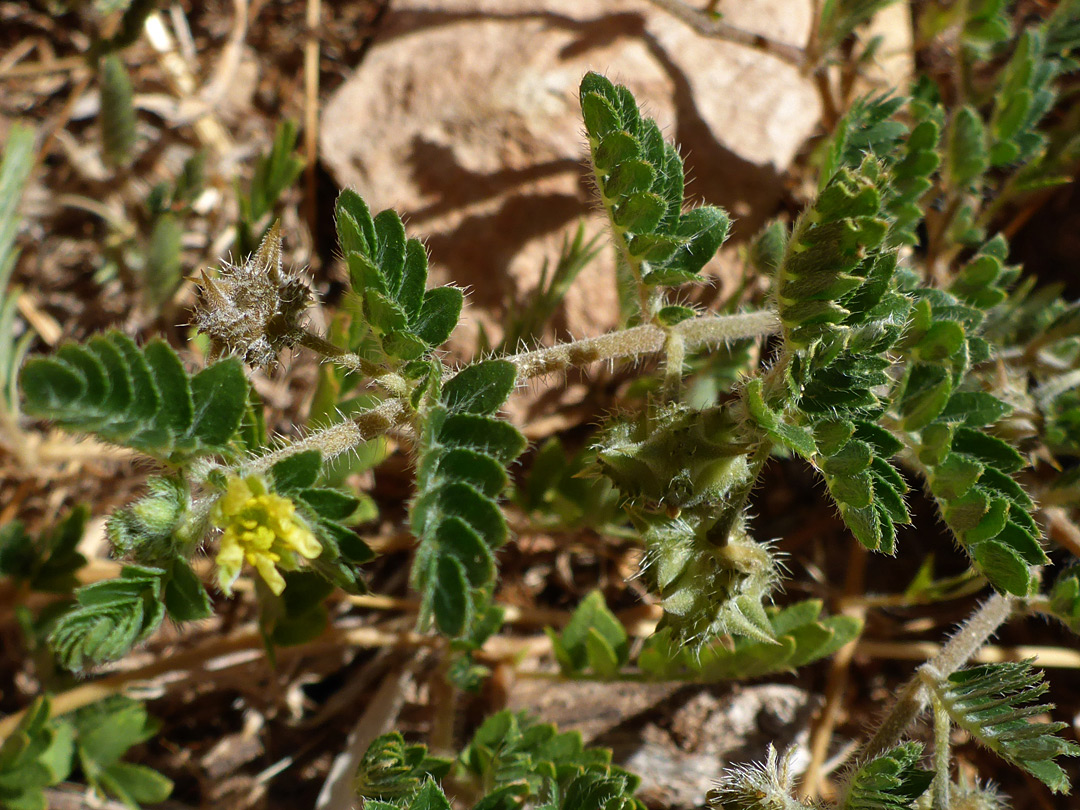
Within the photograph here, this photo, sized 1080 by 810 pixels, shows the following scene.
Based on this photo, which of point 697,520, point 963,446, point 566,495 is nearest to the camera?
point 697,520

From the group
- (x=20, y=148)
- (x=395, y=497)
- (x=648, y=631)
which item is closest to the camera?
(x=648, y=631)

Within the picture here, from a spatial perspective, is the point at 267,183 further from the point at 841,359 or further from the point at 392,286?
the point at 841,359

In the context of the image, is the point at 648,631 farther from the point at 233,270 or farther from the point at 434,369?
the point at 233,270

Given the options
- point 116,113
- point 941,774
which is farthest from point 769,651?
point 116,113

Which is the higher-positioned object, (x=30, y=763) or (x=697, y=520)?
(x=697, y=520)

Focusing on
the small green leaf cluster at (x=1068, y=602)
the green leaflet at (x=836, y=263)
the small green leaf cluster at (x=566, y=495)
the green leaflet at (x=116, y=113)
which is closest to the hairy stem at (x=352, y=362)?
the green leaflet at (x=836, y=263)

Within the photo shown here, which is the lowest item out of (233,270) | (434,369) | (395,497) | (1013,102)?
(395,497)

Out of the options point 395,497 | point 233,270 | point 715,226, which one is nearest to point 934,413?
point 715,226
